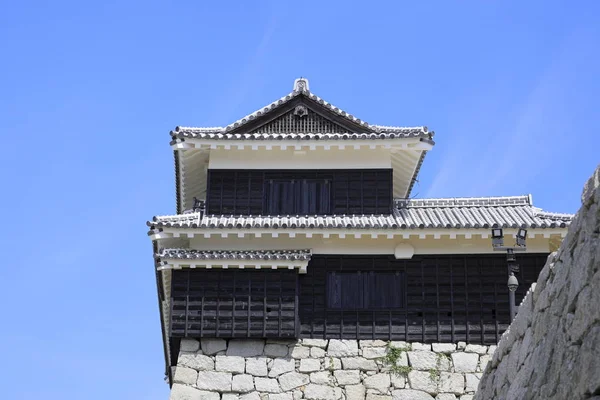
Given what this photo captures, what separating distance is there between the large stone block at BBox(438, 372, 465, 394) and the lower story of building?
735 mm

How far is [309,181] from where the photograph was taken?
787 inches

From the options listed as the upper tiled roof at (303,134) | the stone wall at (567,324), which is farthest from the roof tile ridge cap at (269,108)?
the stone wall at (567,324)

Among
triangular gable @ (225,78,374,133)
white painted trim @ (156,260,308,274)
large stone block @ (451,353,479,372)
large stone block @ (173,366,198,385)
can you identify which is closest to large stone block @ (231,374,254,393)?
large stone block @ (173,366,198,385)

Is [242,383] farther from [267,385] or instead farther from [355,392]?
[355,392]

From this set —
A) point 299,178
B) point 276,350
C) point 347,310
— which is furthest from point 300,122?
point 276,350

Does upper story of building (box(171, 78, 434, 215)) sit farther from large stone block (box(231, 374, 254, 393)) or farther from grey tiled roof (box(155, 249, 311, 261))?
large stone block (box(231, 374, 254, 393))

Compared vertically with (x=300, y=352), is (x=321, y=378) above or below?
below

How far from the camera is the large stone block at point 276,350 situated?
17781 millimetres

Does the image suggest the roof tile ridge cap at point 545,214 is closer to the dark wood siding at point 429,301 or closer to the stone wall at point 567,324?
the dark wood siding at point 429,301

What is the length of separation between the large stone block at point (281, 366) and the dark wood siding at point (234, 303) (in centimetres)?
47

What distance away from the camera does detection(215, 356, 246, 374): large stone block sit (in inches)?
695

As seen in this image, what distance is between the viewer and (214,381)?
17516mm

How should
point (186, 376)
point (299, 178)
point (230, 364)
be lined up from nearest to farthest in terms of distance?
point (186, 376) < point (230, 364) < point (299, 178)

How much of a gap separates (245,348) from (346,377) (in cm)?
208
